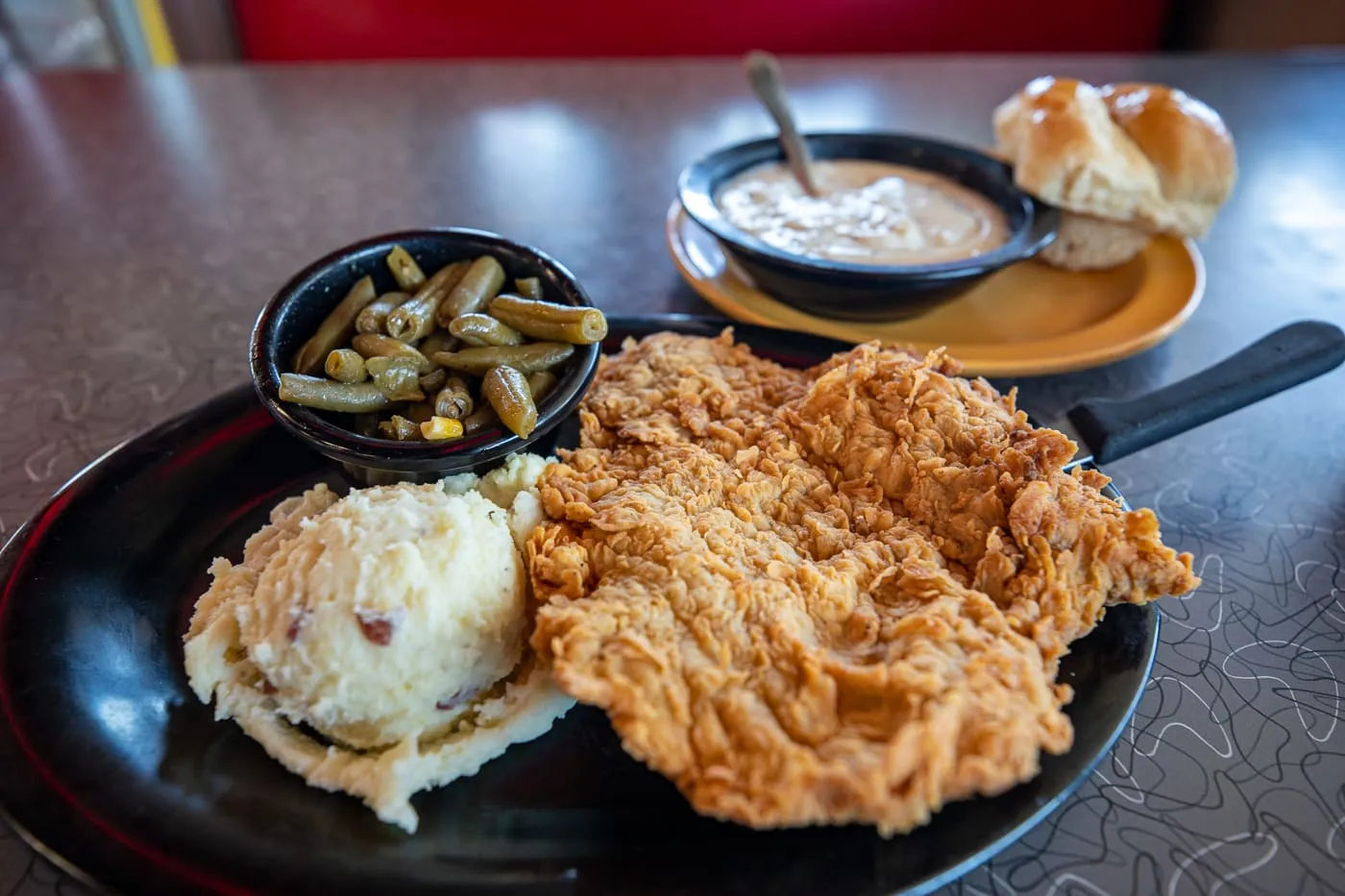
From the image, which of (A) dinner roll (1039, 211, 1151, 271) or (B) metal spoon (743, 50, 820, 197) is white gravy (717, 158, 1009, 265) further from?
(A) dinner roll (1039, 211, 1151, 271)

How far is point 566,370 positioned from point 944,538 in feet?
2.80

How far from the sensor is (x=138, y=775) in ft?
4.41

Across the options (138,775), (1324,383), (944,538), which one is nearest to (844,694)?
(944,538)

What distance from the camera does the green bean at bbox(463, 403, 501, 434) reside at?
1718 millimetres

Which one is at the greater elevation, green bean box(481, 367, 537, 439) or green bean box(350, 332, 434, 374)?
green bean box(350, 332, 434, 374)

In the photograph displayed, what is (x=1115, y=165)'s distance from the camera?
8.73 feet

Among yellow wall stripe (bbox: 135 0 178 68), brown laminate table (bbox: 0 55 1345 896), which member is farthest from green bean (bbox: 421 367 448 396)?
yellow wall stripe (bbox: 135 0 178 68)

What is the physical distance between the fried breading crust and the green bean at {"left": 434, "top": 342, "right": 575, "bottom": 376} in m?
Result: 0.16

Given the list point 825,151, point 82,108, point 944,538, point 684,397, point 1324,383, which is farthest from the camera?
point 82,108

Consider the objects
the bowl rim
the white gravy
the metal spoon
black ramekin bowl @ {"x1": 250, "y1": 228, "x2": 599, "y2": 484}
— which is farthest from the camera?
the metal spoon

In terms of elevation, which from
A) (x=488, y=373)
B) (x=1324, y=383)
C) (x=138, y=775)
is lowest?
(x=1324, y=383)

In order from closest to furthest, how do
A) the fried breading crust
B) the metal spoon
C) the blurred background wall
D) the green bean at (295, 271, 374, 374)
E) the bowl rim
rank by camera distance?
the fried breading crust → the green bean at (295, 271, 374, 374) → the bowl rim → the metal spoon → the blurred background wall

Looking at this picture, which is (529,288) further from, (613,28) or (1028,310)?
(613,28)

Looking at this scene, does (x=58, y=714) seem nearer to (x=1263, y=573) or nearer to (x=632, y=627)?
(x=632, y=627)
